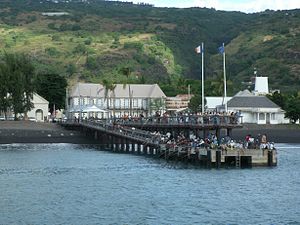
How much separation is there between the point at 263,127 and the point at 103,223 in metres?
93.7

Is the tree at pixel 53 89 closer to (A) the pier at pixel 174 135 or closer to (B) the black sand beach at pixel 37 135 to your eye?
(A) the pier at pixel 174 135

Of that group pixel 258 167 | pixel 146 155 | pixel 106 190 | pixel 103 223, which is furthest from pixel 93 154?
pixel 103 223

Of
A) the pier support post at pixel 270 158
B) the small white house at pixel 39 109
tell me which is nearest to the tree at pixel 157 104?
the small white house at pixel 39 109

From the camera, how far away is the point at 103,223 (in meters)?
42.7

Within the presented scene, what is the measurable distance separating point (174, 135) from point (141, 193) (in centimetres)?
4537

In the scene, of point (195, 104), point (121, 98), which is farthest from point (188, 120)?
point (121, 98)

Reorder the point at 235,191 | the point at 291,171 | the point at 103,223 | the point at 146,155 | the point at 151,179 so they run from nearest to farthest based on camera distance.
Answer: the point at 103,223
the point at 235,191
the point at 151,179
the point at 291,171
the point at 146,155

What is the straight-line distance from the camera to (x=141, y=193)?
54.6 meters

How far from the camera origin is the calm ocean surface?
44719mm

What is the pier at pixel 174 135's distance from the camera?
235 ft

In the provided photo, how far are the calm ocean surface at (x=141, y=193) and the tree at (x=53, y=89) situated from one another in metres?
72.9

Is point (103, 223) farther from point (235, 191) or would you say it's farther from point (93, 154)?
point (93, 154)

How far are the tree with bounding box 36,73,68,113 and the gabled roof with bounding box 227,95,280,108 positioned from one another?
1365 inches

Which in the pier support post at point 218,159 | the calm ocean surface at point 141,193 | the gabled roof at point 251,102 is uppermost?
the gabled roof at point 251,102
